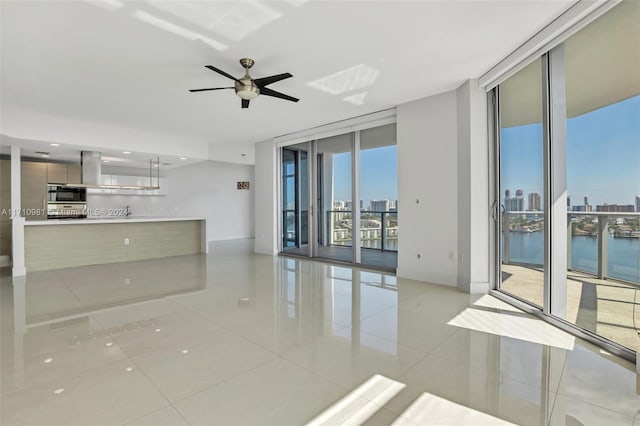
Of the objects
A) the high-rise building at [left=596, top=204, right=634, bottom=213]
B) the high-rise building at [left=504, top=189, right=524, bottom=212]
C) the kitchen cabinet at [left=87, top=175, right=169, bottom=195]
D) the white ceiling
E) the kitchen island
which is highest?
the white ceiling

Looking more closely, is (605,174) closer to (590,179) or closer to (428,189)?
(590,179)

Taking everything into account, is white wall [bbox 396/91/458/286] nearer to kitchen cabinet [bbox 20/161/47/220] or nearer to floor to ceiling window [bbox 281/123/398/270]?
floor to ceiling window [bbox 281/123/398/270]

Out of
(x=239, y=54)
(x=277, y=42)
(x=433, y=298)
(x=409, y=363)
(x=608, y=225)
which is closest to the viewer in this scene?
(x=409, y=363)

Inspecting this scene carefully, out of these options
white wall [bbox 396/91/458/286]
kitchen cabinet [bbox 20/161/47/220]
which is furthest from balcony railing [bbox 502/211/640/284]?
kitchen cabinet [bbox 20/161/47/220]

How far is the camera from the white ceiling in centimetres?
263

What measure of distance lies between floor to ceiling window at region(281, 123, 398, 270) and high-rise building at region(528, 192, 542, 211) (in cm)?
224

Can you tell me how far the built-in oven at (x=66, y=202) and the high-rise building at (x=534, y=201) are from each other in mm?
9596

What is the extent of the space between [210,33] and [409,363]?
3412 millimetres

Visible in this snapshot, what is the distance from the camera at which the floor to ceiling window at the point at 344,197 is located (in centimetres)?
590

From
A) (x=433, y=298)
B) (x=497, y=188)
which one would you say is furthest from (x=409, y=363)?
(x=497, y=188)

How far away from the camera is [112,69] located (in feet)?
12.1

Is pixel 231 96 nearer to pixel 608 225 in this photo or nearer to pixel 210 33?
pixel 210 33

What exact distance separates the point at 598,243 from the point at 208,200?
9948 mm

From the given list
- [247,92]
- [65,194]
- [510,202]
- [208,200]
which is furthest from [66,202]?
[510,202]
